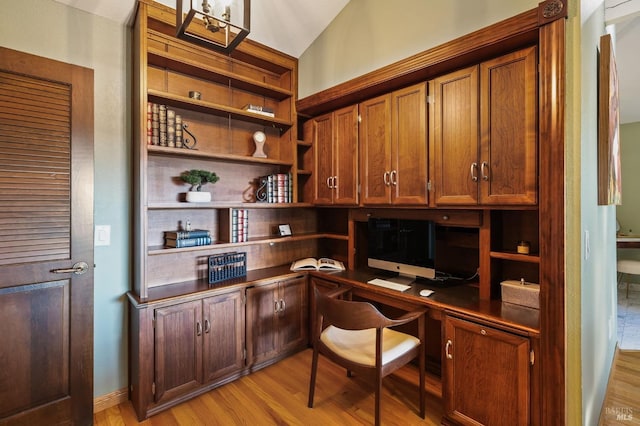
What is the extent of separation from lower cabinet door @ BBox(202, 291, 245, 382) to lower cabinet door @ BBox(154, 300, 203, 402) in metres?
0.06

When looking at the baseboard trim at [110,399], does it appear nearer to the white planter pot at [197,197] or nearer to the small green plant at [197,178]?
the white planter pot at [197,197]

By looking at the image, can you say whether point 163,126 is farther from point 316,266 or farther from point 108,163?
point 316,266

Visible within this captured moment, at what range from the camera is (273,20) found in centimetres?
265

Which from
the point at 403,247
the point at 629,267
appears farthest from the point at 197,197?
the point at 629,267

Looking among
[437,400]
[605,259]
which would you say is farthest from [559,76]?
[437,400]

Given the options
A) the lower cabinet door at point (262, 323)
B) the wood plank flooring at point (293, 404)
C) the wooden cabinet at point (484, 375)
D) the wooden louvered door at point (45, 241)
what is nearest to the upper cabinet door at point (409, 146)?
the wooden cabinet at point (484, 375)

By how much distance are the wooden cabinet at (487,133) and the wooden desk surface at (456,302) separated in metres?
0.63

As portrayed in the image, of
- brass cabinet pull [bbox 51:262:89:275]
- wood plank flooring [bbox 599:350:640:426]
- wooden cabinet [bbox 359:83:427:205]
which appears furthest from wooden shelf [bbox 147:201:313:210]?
wood plank flooring [bbox 599:350:640:426]

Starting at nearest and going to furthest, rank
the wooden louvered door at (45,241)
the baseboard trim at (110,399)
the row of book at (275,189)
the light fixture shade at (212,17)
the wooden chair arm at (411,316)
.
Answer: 1. the light fixture shade at (212,17)
2. the wooden louvered door at (45,241)
3. the wooden chair arm at (411,316)
4. the baseboard trim at (110,399)
5. the row of book at (275,189)

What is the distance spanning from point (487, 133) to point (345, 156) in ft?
3.88

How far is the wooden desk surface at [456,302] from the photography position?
1.68 meters

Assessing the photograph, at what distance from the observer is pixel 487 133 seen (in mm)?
1881

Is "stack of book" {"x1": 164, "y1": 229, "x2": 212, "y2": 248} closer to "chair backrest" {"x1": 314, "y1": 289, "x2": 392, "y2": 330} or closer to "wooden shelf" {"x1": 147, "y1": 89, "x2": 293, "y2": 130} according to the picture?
"wooden shelf" {"x1": 147, "y1": 89, "x2": 293, "y2": 130}

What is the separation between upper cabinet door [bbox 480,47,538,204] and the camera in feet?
5.58
